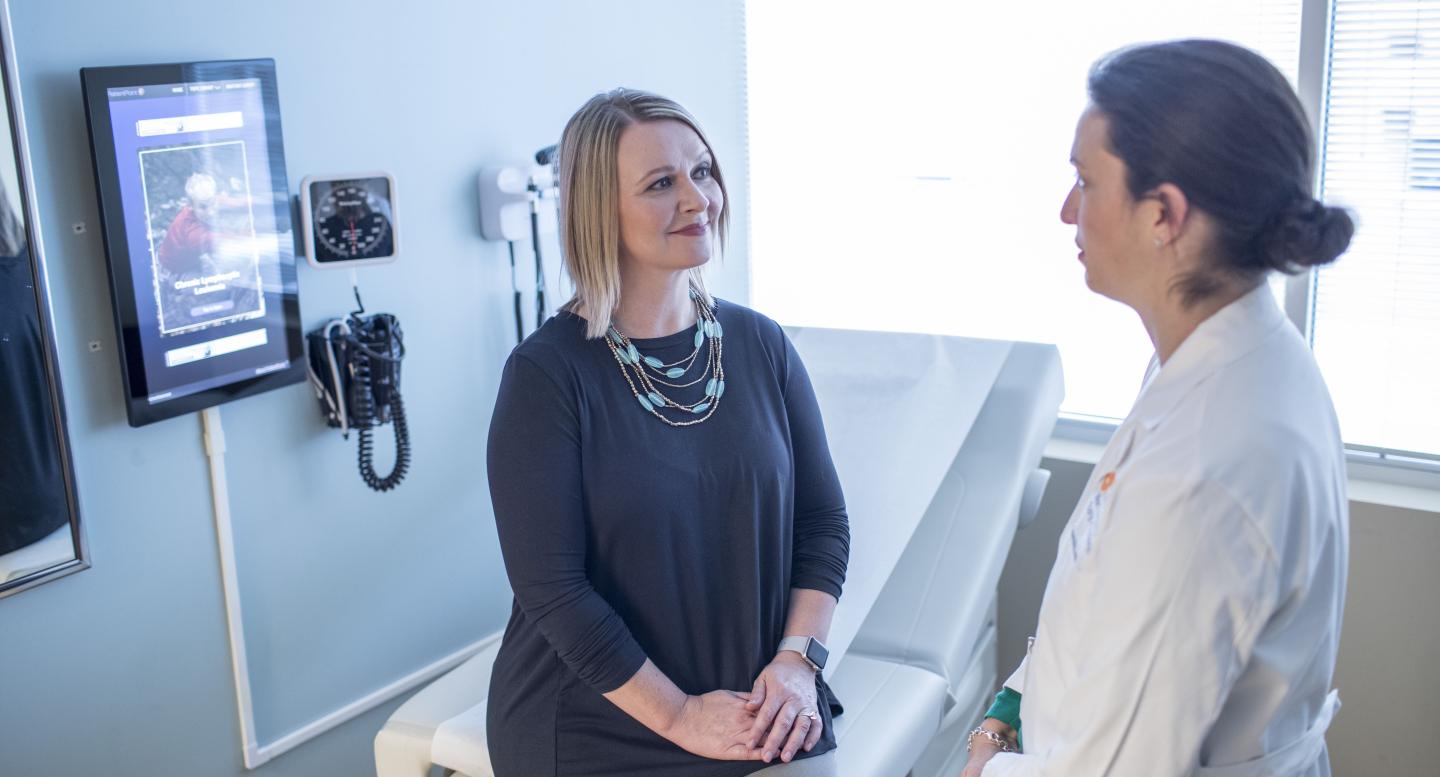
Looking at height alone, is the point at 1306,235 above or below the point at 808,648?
above

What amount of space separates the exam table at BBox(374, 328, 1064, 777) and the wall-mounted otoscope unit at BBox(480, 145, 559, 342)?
53 centimetres

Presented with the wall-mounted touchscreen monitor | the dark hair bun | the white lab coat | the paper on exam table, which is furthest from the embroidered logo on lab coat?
the wall-mounted touchscreen monitor

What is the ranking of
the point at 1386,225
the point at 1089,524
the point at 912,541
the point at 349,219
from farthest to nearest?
the point at 1386,225 → the point at 912,541 → the point at 349,219 → the point at 1089,524

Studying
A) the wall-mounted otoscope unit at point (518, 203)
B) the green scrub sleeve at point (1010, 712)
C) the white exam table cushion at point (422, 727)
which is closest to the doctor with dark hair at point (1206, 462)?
the green scrub sleeve at point (1010, 712)

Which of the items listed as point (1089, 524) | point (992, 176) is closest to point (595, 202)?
point (1089, 524)

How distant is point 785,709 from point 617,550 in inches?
11.7

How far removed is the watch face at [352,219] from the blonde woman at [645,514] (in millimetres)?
526

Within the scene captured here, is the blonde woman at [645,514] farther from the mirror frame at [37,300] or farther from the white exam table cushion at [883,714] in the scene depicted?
the mirror frame at [37,300]

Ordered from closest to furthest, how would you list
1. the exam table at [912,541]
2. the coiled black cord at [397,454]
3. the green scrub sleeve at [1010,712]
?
the green scrub sleeve at [1010,712] < the exam table at [912,541] < the coiled black cord at [397,454]

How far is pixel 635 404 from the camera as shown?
1.55 meters

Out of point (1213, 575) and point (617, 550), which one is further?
point (617, 550)

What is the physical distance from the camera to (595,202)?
156cm

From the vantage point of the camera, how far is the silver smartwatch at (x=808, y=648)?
1.60 metres

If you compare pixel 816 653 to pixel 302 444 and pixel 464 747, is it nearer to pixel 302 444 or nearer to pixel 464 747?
pixel 464 747
